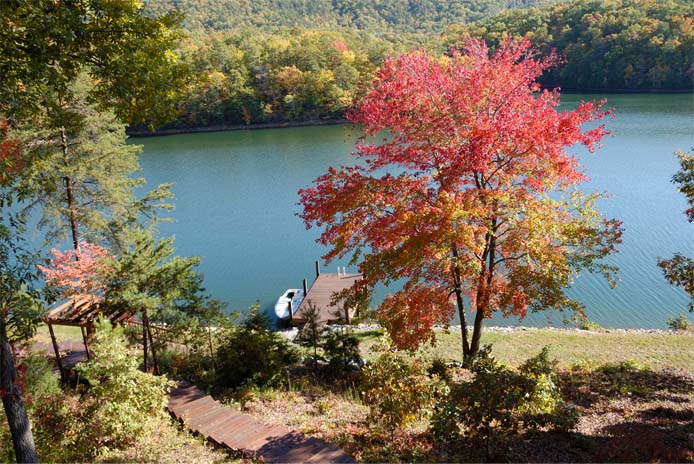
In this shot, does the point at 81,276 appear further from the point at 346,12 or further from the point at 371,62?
the point at 346,12

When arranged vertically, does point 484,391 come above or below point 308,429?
above

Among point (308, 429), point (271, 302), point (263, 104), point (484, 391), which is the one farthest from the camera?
point (263, 104)

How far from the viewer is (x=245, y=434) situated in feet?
21.8

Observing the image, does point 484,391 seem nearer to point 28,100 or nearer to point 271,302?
point 28,100

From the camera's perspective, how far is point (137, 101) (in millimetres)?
6121

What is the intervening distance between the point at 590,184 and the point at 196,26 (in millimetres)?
114348

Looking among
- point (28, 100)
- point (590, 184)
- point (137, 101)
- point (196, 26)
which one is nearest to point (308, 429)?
point (137, 101)

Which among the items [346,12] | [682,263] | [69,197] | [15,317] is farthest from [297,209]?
[346,12]

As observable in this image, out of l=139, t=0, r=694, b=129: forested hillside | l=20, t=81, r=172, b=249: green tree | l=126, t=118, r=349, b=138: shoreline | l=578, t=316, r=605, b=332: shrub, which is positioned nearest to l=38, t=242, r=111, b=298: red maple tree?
l=20, t=81, r=172, b=249: green tree

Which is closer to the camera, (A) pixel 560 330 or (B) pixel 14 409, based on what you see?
(B) pixel 14 409

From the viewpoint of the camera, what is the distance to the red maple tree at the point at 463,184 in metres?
7.79

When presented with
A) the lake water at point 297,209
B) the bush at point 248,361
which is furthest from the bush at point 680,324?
the bush at point 248,361

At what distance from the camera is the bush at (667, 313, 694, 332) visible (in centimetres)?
1386

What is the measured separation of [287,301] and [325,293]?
136cm
